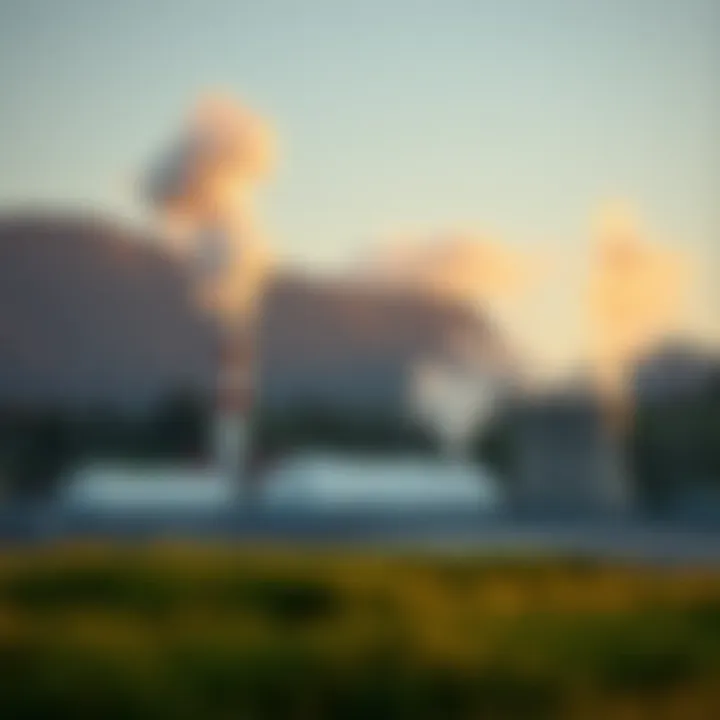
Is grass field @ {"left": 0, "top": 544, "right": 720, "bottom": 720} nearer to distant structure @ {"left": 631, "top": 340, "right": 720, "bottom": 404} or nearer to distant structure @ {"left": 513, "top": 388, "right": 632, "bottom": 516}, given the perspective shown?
distant structure @ {"left": 513, "top": 388, "right": 632, "bottom": 516}

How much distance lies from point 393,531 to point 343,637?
187mm

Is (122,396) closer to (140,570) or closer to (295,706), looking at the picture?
(140,570)

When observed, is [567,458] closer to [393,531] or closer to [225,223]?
[393,531]

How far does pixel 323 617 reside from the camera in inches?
74.7

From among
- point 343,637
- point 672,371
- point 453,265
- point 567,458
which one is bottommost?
point 343,637

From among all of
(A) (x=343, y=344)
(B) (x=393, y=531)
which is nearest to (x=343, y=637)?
(B) (x=393, y=531)

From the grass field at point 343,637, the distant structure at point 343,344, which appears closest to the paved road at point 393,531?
the grass field at point 343,637

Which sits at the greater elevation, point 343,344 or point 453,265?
point 453,265

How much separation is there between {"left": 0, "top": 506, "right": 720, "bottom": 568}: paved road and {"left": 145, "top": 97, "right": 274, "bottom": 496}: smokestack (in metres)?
0.09

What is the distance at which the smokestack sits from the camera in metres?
1.94

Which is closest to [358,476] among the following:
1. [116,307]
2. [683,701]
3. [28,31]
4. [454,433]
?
[454,433]

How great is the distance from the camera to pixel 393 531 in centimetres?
196

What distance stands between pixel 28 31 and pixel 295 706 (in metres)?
1.12

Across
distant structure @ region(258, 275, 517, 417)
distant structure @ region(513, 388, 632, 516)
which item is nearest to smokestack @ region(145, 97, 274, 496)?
distant structure @ region(258, 275, 517, 417)
